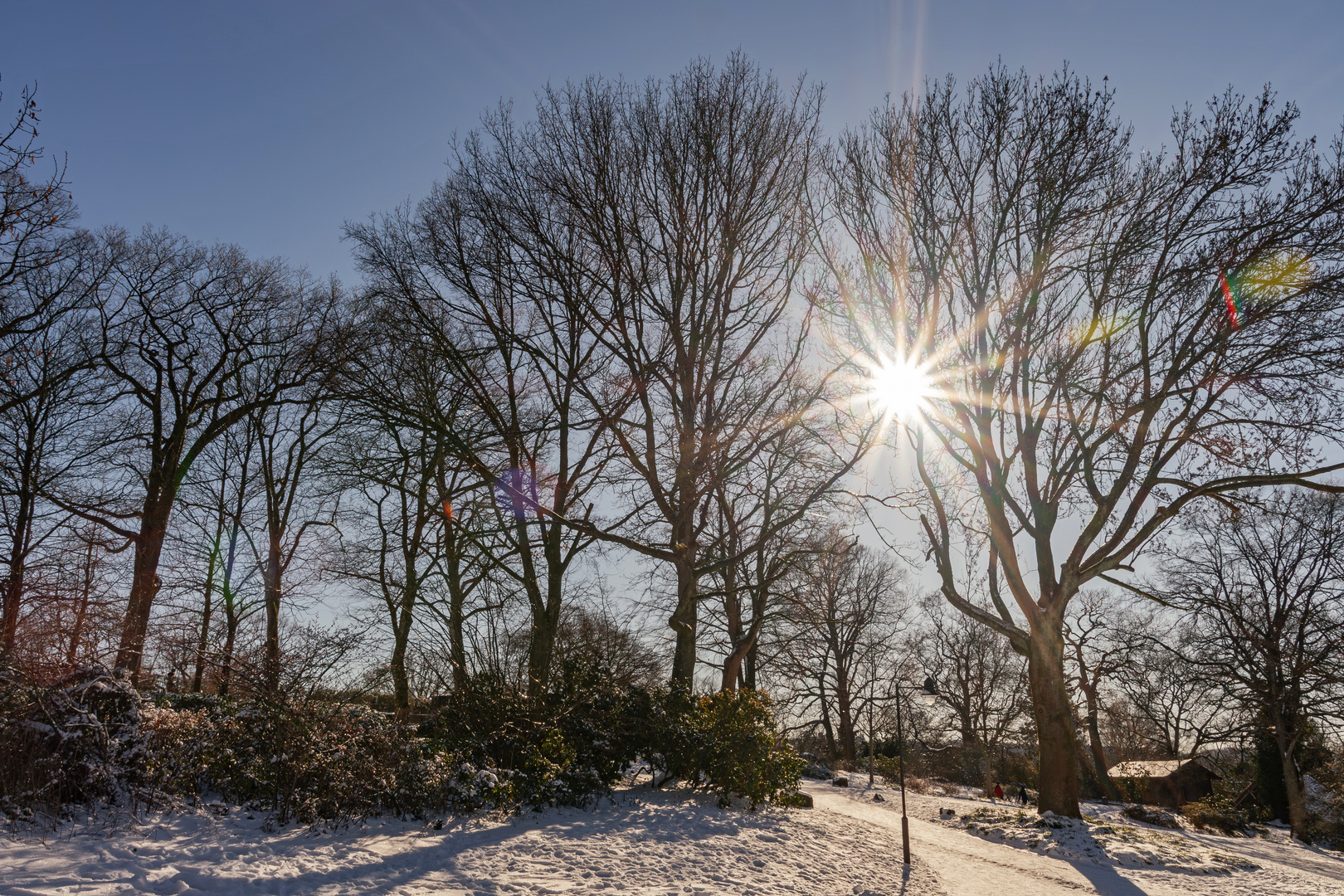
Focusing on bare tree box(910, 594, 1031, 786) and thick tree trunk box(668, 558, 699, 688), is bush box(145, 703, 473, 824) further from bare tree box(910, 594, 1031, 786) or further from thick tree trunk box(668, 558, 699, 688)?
bare tree box(910, 594, 1031, 786)

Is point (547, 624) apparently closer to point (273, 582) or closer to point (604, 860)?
point (604, 860)

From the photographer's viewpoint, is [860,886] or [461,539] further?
[461,539]

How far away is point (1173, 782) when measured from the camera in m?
25.0

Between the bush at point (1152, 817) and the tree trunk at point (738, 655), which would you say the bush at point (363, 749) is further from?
the bush at point (1152, 817)

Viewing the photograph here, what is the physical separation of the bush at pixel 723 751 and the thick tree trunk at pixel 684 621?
3.31 ft

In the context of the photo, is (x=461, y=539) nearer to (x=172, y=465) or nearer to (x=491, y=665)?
(x=491, y=665)

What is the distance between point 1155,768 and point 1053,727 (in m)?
18.2

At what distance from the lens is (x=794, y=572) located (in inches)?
869

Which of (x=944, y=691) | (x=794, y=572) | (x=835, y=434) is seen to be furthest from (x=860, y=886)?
(x=944, y=691)

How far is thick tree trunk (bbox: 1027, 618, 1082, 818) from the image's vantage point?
12977 mm

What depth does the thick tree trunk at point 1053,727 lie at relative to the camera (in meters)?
13.0

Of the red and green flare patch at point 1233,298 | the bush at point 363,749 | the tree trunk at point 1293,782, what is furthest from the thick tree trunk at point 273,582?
the tree trunk at point 1293,782

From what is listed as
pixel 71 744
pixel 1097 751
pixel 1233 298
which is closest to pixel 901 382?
pixel 1233 298

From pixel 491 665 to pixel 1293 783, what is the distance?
897 inches
